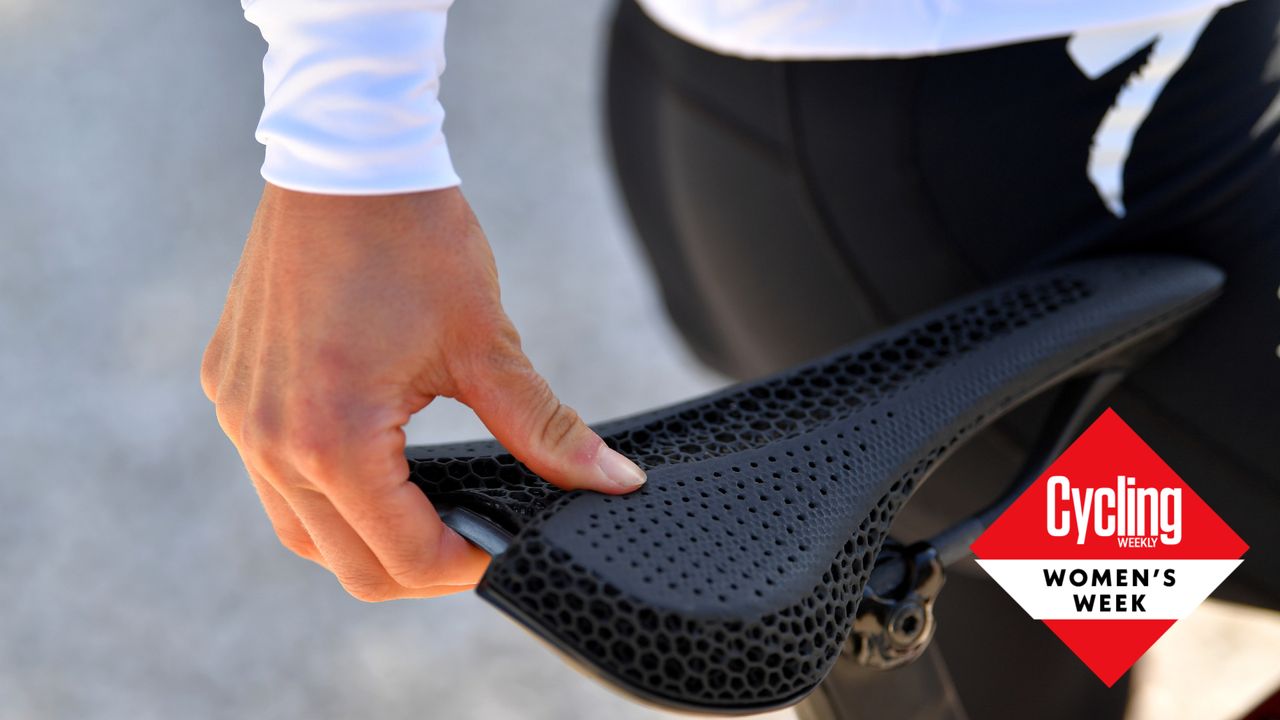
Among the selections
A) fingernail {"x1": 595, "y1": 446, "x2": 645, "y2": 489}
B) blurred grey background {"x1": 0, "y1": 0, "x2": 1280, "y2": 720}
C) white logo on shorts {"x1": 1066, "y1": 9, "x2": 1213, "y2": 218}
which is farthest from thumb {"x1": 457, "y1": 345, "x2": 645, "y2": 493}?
blurred grey background {"x1": 0, "y1": 0, "x2": 1280, "y2": 720}

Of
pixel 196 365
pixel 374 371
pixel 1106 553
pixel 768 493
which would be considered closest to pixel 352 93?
pixel 374 371

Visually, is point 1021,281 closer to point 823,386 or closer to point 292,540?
point 823,386

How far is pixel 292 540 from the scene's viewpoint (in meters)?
0.53

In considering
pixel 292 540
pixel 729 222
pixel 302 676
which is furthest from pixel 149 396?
pixel 292 540

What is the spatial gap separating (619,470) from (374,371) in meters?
0.11

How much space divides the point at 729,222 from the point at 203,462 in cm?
138

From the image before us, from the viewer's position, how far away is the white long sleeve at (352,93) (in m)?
0.45

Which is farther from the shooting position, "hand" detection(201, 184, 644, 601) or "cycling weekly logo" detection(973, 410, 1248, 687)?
"cycling weekly logo" detection(973, 410, 1248, 687)

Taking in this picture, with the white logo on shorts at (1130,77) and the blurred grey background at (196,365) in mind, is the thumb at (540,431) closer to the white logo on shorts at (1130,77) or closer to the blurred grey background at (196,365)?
the white logo on shorts at (1130,77)

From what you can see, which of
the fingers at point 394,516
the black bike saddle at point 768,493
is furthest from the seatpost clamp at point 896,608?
the fingers at point 394,516

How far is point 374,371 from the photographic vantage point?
439mm

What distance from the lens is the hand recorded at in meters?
0.44

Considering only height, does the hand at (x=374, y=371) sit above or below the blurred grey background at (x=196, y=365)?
above

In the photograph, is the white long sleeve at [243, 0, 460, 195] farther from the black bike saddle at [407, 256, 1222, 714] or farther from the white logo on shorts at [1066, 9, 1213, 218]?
the white logo on shorts at [1066, 9, 1213, 218]
